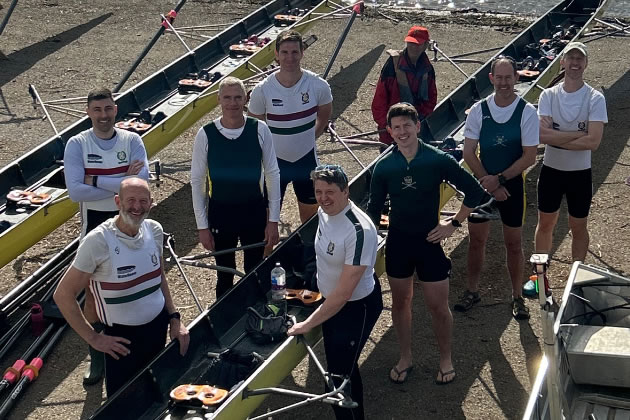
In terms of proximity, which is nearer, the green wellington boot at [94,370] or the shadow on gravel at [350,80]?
the green wellington boot at [94,370]

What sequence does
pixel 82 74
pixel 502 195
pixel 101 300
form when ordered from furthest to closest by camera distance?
pixel 82 74 < pixel 502 195 < pixel 101 300

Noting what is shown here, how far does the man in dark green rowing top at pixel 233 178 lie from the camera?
598 cm

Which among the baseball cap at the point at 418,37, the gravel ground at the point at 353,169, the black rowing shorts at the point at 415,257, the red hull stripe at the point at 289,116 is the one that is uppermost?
the baseball cap at the point at 418,37

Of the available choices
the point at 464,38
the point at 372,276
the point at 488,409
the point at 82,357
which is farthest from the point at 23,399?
the point at 464,38

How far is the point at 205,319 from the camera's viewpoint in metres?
5.79

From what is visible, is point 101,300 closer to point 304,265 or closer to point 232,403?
point 232,403

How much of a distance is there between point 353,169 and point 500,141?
3.37m

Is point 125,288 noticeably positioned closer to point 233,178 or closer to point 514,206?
point 233,178

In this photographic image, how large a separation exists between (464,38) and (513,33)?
841 millimetres

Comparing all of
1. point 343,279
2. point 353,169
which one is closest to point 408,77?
point 353,169

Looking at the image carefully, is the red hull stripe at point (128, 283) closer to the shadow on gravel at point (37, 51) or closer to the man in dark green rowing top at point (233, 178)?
the man in dark green rowing top at point (233, 178)

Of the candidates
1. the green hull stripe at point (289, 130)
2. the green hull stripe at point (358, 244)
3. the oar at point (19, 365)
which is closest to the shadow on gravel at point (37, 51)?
the oar at point (19, 365)

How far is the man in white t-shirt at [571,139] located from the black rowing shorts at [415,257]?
5.02 ft

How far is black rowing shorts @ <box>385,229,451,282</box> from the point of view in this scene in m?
5.67
